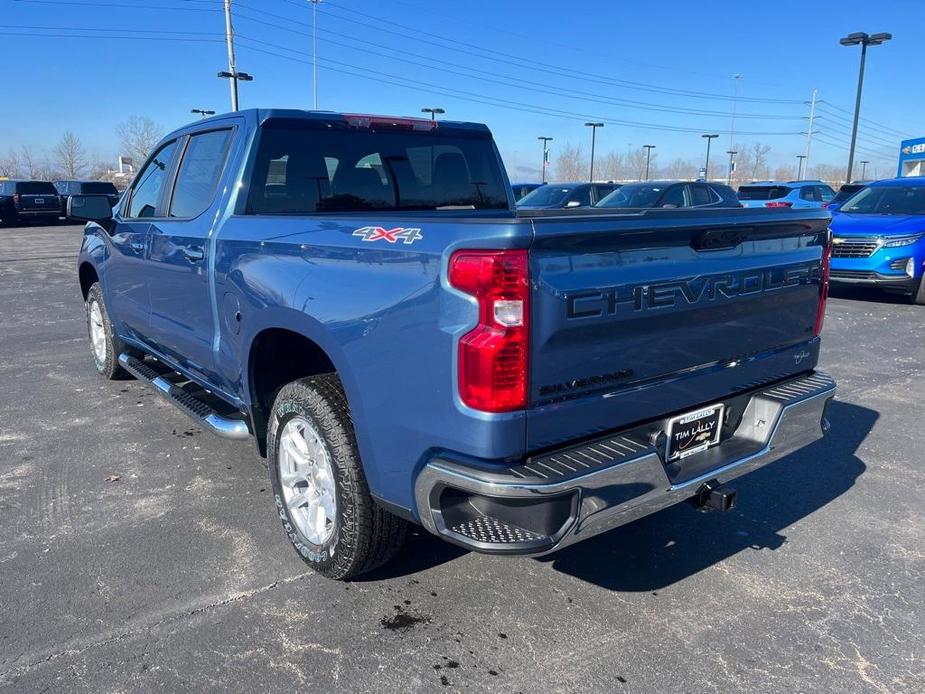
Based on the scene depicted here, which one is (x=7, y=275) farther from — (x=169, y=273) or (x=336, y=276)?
(x=336, y=276)

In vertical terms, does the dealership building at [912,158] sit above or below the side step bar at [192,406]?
above

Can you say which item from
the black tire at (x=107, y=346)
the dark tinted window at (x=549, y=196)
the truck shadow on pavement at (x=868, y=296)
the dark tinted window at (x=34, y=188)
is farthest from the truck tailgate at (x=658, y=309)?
the dark tinted window at (x=34, y=188)

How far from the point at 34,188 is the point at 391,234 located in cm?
3074

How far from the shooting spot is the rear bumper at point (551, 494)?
7.41ft

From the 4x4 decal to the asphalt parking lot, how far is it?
1492 mm

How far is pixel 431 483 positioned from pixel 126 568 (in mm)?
1709

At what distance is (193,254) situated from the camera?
383 cm

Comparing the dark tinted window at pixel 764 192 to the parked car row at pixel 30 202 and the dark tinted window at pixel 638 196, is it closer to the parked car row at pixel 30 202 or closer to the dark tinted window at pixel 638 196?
the dark tinted window at pixel 638 196

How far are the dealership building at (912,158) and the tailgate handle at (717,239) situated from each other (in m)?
25.3

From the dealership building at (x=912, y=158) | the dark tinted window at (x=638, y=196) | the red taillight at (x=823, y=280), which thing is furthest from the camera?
the dealership building at (x=912, y=158)

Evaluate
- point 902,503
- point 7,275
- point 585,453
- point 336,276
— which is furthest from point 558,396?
point 7,275

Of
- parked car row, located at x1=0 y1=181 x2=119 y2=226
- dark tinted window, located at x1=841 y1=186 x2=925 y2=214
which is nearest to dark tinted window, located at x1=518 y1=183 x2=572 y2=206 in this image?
dark tinted window, located at x1=841 y1=186 x2=925 y2=214

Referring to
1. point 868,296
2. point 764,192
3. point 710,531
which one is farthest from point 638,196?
point 710,531

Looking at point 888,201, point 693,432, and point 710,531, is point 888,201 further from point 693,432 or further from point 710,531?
point 693,432
